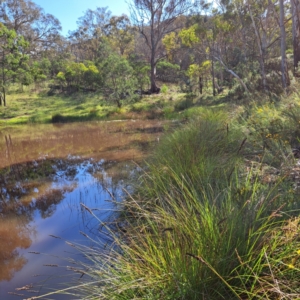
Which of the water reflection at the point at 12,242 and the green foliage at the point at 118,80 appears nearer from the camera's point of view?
the water reflection at the point at 12,242

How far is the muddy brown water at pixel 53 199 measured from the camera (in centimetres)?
313

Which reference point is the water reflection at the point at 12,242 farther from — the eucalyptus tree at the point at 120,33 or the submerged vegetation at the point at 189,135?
the eucalyptus tree at the point at 120,33

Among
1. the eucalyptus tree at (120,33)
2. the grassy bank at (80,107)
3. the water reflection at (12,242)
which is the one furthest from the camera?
the eucalyptus tree at (120,33)

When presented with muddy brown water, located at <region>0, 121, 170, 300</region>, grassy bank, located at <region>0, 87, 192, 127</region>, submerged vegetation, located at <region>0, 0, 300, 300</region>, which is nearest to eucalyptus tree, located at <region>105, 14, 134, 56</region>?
submerged vegetation, located at <region>0, 0, 300, 300</region>

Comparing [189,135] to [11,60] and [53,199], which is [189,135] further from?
[11,60]

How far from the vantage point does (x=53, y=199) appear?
5.35 m

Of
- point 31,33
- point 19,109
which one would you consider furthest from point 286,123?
point 31,33

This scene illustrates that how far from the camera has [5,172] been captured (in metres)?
7.77

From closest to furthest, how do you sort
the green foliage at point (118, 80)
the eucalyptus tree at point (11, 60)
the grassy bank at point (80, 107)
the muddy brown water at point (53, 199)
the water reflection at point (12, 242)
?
the muddy brown water at point (53, 199) < the water reflection at point (12, 242) < the grassy bank at point (80, 107) < the green foliage at point (118, 80) < the eucalyptus tree at point (11, 60)

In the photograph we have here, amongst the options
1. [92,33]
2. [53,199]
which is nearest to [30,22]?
[92,33]

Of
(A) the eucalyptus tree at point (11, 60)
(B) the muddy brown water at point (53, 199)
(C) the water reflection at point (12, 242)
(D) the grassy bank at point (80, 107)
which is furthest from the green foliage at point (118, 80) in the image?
(C) the water reflection at point (12, 242)

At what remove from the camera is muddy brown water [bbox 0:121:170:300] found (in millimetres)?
3127

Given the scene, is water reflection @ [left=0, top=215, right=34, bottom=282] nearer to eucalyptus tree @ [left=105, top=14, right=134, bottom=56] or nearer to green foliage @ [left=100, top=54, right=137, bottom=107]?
green foliage @ [left=100, top=54, right=137, bottom=107]

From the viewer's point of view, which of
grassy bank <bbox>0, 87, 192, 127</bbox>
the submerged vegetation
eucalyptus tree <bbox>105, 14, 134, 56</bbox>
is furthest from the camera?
eucalyptus tree <bbox>105, 14, 134, 56</bbox>
